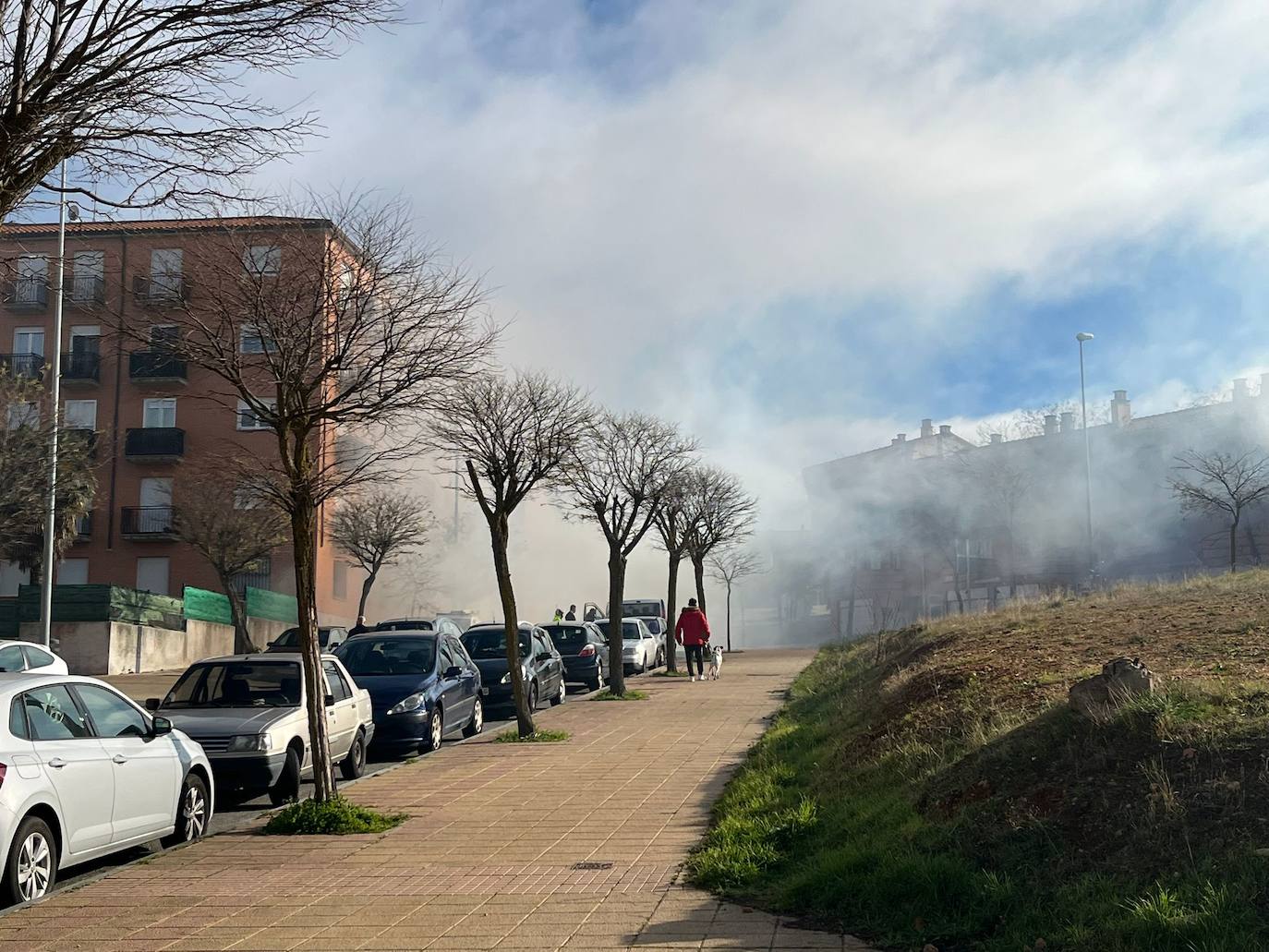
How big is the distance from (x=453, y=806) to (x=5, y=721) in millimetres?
4181

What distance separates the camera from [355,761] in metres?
13.2

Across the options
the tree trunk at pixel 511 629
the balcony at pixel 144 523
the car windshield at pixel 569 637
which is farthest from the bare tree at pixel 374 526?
the tree trunk at pixel 511 629

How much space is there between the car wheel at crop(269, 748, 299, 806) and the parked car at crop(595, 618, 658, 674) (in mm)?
19859

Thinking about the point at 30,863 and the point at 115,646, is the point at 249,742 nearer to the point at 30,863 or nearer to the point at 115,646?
the point at 30,863

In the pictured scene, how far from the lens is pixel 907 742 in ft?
30.7

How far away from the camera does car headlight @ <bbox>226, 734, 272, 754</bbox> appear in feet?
36.5

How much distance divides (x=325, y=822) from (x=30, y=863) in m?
2.58

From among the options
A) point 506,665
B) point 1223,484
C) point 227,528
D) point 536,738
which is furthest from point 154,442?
point 1223,484

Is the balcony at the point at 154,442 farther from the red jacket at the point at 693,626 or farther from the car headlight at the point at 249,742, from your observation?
the car headlight at the point at 249,742

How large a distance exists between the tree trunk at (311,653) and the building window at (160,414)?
126 ft

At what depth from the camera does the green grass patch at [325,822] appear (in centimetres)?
955

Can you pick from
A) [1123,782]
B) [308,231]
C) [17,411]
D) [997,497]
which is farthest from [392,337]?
[997,497]

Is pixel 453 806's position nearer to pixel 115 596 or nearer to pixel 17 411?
pixel 17 411

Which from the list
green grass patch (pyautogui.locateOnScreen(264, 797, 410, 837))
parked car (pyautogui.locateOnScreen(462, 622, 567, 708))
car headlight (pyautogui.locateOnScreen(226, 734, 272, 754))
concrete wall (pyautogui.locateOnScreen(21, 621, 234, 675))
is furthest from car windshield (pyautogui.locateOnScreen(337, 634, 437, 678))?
concrete wall (pyautogui.locateOnScreen(21, 621, 234, 675))
